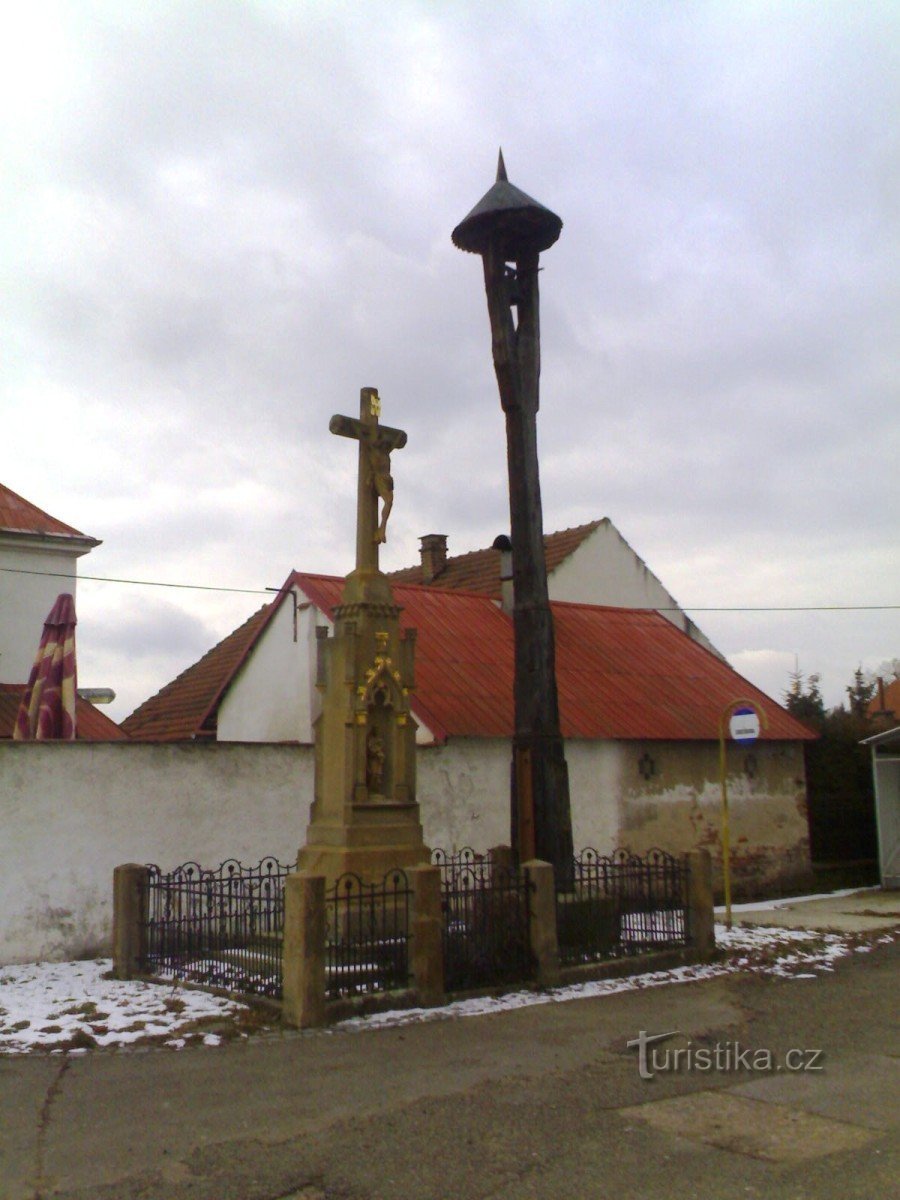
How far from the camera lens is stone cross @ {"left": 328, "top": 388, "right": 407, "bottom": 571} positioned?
11.2 m

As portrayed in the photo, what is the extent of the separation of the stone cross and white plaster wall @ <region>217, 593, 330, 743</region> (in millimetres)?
6327

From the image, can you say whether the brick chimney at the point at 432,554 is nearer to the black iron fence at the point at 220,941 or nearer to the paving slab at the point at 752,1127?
the black iron fence at the point at 220,941

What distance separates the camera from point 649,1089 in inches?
257

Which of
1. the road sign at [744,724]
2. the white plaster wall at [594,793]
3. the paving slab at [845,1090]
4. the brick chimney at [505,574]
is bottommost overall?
the paving slab at [845,1090]

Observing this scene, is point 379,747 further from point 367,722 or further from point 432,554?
point 432,554

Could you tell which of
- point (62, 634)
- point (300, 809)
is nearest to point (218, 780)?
point (300, 809)

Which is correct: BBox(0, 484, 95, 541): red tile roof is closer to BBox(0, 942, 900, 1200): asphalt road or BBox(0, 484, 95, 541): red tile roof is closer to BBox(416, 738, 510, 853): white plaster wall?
BBox(416, 738, 510, 853): white plaster wall

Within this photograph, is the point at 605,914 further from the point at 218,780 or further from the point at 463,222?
the point at 463,222

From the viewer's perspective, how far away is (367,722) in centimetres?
1073

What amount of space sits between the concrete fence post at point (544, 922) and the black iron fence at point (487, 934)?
0.06 metres

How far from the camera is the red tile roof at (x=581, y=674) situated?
16.6 meters

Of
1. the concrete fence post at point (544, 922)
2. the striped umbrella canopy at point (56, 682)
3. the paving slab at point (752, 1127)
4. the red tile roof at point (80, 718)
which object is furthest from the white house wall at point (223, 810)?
the paving slab at point (752, 1127)

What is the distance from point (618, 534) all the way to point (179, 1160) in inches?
843

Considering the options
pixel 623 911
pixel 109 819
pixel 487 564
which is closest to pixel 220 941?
pixel 109 819
